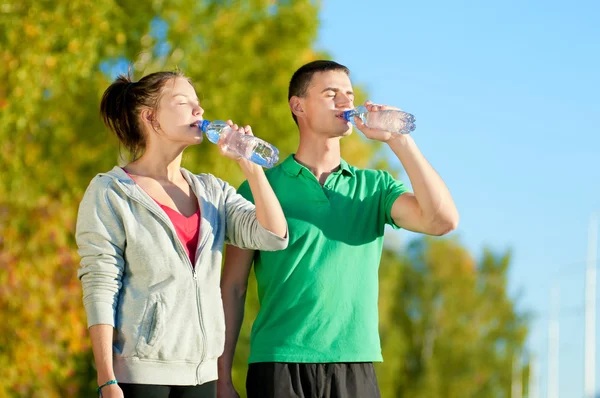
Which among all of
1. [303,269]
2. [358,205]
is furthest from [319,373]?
[358,205]

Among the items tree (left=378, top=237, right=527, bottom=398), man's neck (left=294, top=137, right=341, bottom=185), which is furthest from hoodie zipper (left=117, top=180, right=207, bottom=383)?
tree (left=378, top=237, right=527, bottom=398)

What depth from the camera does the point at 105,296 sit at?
13.1ft

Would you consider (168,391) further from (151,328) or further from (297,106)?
(297,106)

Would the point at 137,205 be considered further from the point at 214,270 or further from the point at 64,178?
the point at 64,178

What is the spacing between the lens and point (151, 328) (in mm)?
4047

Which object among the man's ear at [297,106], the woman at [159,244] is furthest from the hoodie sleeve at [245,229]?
the man's ear at [297,106]

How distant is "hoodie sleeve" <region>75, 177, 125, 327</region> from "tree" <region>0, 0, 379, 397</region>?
690 cm

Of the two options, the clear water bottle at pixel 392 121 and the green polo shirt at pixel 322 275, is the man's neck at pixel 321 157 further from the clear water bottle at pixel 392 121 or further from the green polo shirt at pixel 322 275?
the clear water bottle at pixel 392 121

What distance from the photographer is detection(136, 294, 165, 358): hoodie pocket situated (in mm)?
4016

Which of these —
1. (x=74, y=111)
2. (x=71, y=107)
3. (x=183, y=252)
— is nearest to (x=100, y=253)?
(x=183, y=252)

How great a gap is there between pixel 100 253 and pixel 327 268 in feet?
3.46

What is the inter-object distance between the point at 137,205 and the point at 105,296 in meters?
0.40

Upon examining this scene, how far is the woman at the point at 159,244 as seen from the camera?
158 inches

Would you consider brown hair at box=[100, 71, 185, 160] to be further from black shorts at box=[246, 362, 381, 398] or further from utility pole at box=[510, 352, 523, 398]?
utility pole at box=[510, 352, 523, 398]
